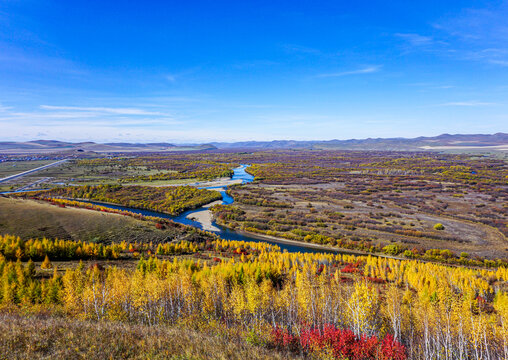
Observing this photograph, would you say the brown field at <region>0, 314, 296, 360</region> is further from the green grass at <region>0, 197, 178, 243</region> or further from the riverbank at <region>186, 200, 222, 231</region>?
the riverbank at <region>186, 200, 222, 231</region>

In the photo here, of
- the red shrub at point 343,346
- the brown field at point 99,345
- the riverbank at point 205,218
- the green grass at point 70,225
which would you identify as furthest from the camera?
the riverbank at point 205,218

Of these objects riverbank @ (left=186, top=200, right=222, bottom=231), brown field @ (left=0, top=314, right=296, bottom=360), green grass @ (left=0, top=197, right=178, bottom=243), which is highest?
brown field @ (left=0, top=314, right=296, bottom=360)

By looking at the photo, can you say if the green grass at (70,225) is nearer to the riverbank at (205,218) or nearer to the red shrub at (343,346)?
the riverbank at (205,218)

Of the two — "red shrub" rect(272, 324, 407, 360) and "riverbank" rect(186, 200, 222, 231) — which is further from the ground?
"red shrub" rect(272, 324, 407, 360)

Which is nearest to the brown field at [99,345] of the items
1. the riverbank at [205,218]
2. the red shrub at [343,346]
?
the red shrub at [343,346]

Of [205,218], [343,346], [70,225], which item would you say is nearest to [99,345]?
[343,346]

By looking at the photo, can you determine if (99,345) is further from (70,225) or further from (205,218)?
(205,218)

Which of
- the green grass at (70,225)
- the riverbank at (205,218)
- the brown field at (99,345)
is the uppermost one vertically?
the brown field at (99,345)

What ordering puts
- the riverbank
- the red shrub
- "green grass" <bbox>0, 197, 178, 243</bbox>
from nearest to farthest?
the red shrub, "green grass" <bbox>0, 197, 178, 243</bbox>, the riverbank

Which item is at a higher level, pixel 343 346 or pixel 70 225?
pixel 343 346

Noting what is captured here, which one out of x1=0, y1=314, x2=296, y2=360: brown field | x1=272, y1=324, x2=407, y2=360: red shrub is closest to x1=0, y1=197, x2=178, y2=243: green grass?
x1=272, y1=324, x2=407, y2=360: red shrub

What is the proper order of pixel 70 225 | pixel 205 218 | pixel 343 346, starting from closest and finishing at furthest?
pixel 343 346, pixel 70 225, pixel 205 218

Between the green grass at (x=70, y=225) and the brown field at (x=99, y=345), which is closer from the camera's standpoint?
the brown field at (x=99, y=345)
